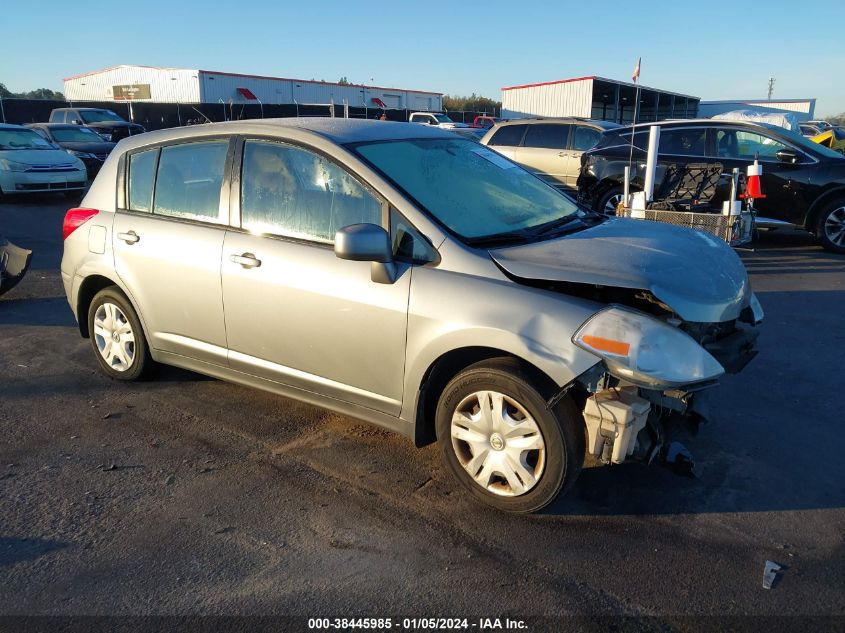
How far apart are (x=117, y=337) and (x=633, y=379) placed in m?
3.66

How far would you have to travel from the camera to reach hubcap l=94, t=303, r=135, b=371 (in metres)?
4.84

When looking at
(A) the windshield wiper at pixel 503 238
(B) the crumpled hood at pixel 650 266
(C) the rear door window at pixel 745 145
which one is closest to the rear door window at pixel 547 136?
(C) the rear door window at pixel 745 145

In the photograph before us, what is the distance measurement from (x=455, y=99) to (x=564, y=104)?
4969 centimetres

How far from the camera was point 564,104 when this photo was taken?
36688 millimetres

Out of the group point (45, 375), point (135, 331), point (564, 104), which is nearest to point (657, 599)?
point (135, 331)

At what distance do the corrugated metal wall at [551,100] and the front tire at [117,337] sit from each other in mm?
33334

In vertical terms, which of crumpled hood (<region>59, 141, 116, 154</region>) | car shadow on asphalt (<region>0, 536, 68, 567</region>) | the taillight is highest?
crumpled hood (<region>59, 141, 116, 154</region>)

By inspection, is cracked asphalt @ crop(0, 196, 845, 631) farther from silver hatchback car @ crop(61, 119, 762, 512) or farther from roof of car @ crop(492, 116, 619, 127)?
roof of car @ crop(492, 116, 619, 127)

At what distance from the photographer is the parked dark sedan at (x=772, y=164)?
30.5 feet

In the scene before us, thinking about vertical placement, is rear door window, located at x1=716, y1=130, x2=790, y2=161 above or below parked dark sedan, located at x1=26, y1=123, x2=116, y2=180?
above

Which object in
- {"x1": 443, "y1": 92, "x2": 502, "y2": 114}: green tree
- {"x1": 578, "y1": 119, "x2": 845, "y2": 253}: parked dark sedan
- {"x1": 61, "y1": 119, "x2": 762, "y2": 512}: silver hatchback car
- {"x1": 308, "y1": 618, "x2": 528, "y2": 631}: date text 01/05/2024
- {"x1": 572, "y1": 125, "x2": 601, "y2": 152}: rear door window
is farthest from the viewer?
{"x1": 443, "y1": 92, "x2": 502, "y2": 114}: green tree

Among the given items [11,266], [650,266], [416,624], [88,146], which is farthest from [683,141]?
[88,146]

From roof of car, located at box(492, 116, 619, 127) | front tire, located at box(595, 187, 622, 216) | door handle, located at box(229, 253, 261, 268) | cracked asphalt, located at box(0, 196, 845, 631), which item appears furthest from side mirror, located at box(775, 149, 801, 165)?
door handle, located at box(229, 253, 261, 268)

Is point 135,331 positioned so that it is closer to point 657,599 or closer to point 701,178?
point 657,599
